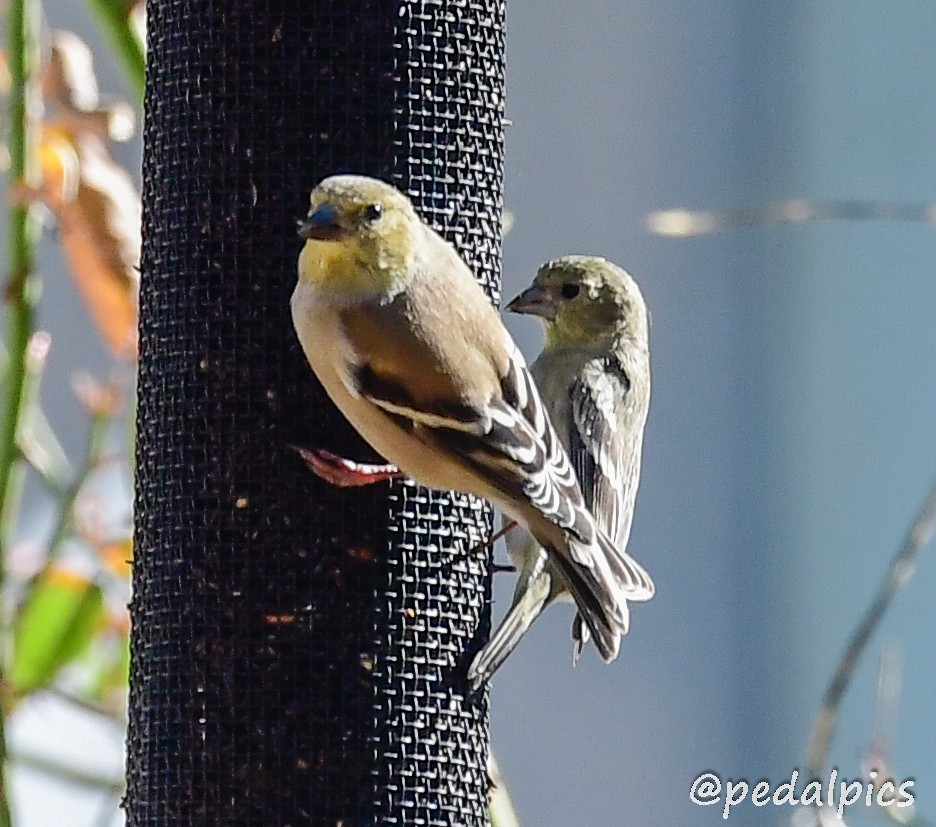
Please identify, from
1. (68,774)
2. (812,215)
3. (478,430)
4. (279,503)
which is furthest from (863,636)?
(68,774)

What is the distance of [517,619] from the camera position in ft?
17.3

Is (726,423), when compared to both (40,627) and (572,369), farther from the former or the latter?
(40,627)

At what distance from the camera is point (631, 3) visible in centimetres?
1092

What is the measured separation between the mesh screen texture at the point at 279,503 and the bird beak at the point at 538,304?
42.8 inches

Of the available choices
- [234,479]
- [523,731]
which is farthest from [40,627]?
[523,731]

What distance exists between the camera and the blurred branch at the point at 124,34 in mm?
5273

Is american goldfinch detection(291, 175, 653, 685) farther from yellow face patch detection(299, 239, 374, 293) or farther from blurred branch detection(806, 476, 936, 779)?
blurred branch detection(806, 476, 936, 779)

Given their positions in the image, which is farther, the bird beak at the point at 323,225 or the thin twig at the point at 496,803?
the thin twig at the point at 496,803

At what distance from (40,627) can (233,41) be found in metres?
1.81

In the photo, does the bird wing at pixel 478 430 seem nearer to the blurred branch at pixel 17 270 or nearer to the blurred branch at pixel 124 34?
the blurred branch at pixel 17 270

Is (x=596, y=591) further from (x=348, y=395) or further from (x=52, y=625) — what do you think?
(x=52, y=625)

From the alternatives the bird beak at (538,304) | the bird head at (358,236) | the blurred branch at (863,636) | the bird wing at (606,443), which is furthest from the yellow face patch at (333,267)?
the bird beak at (538,304)

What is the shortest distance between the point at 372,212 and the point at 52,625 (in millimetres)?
1828

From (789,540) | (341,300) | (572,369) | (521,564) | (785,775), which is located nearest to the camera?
(341,300)
